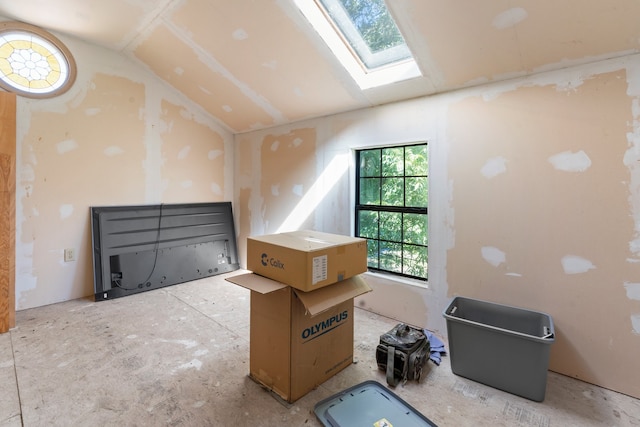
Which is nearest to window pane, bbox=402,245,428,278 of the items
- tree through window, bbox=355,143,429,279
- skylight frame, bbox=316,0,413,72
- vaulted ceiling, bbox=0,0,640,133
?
tree through window, bbox=355,143,429,279

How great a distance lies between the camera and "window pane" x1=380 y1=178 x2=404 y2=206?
2896 mm

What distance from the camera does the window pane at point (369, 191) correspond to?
10.0ft

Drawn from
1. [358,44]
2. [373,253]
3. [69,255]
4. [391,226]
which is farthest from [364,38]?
[69,255]

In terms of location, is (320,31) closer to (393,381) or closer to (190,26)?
(190,26)

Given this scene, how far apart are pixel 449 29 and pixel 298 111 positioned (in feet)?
5.88

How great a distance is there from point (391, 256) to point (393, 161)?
3.07 ft

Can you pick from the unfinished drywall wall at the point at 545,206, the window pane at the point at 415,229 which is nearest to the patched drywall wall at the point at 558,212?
the unfinished drywall wall at the point at 545,206

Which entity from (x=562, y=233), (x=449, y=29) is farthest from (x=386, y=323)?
(x=449, y=29)

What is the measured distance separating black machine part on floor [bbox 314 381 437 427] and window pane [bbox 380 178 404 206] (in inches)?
64.8

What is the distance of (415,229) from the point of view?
2809mm

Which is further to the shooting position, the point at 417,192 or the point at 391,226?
the point at 391,226

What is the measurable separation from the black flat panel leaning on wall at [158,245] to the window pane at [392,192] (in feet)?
8.23

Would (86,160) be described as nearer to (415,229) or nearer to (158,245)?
(158,245)

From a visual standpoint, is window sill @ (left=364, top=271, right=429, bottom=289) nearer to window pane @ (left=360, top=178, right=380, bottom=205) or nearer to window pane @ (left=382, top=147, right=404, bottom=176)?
window pane @ (left=360, top=178, right=380, bottom=205)
